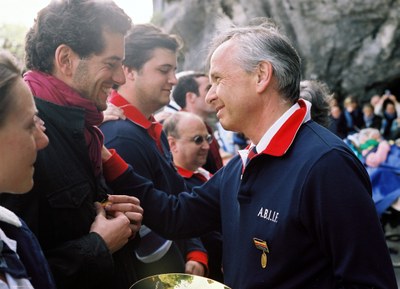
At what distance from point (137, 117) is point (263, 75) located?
0.99m

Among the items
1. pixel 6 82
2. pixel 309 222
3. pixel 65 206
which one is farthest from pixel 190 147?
pixel 6 82

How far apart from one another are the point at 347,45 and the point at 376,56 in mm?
1013

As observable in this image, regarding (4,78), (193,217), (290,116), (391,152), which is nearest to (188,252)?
(193,217)

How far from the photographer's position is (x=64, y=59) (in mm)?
Result: 1896

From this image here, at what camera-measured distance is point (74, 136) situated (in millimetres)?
1776

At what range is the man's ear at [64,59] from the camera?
1880 mm

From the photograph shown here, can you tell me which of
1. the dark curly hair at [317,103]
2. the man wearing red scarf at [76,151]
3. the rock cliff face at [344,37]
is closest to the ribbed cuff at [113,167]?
the man wearing red scarf at [76,151]

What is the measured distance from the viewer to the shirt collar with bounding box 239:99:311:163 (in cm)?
171

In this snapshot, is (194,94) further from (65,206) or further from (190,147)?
(65,206)

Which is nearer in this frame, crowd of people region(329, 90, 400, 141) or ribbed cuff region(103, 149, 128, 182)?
ribbed cuff region(103, 149, 128, 182)

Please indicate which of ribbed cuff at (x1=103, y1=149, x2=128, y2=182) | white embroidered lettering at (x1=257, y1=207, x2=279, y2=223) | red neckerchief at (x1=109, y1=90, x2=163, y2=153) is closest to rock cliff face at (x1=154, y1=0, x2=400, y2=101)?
red neckerchief at (x1=109, y1=90, x2=163, y2=153)

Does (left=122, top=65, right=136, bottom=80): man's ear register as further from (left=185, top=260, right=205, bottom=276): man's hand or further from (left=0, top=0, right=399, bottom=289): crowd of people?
(left=185, top=260, right=205, bottom=276): man's hand

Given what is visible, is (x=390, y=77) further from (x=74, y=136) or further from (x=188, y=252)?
(x=74, y=136)

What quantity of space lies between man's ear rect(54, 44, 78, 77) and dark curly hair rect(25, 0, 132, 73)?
0.05ft
